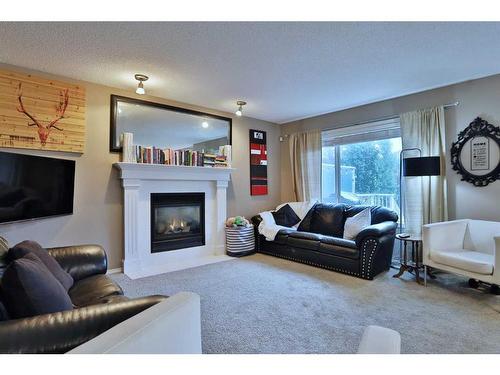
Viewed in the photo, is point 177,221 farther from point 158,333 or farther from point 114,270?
point 158,333

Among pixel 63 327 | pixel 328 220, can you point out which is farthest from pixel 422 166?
pixel 63 327

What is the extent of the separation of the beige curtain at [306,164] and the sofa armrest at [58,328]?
4.14 metres

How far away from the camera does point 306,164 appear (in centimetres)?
504

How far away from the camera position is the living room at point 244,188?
6.10 feet

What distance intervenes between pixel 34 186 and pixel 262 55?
8.32 ft

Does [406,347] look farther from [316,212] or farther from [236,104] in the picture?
[236,104]

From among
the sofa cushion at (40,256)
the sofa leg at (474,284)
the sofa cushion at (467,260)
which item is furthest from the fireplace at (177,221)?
the sofa leg at (474,284)

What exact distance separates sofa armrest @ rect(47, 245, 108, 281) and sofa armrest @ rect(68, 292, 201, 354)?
1486mm

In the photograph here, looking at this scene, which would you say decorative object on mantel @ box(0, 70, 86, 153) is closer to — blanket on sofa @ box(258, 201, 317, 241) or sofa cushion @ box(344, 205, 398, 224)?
blanket on sofa @ box(258, 201, 317, 241)

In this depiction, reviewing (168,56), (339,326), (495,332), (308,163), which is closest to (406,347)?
(339,326)

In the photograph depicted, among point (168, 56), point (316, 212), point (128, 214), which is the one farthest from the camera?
point (316, 212)

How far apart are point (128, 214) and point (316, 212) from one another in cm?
285

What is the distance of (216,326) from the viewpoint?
2.15 meters
